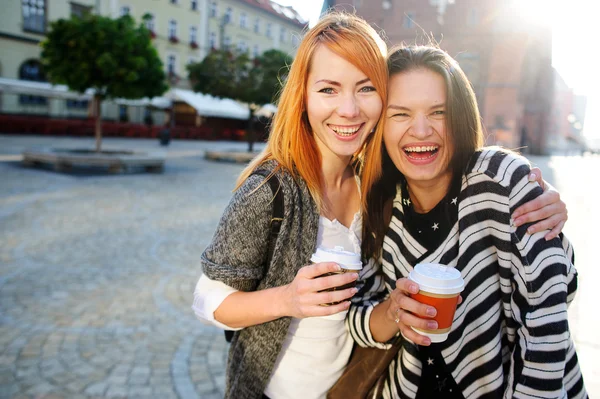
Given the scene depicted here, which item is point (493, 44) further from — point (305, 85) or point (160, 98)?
point (160, 98)

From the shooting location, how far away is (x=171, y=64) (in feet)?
117

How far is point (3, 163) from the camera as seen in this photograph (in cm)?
1329

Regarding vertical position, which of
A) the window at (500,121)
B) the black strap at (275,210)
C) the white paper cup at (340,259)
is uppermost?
the window at (500,121)

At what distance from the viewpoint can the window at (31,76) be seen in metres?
27.3

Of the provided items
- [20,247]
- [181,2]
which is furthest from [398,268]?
[181,2]

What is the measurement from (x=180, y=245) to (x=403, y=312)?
18.9 ft

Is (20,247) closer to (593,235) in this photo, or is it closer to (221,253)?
(221,253)

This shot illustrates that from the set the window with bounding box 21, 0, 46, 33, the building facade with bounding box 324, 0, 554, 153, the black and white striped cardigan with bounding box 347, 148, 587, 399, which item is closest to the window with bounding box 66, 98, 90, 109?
the window with bounding box 21, 0, 46, 33

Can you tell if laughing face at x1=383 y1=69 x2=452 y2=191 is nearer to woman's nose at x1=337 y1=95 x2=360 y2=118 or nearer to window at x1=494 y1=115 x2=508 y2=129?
woman's nose at x1=337 y1=95 x2=360 y2=118

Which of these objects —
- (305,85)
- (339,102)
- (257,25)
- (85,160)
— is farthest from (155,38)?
Result: (339,102)

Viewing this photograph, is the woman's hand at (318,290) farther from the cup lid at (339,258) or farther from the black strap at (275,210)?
the black strap at (275,210)

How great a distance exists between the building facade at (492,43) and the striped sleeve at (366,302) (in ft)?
3.85

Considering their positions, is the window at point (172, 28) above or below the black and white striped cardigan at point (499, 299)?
above

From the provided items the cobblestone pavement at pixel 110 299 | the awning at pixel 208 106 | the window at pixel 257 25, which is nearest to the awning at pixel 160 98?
the awning at pixel 208 106
